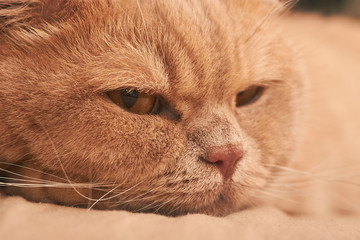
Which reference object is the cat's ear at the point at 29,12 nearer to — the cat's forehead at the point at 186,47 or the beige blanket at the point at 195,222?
the cat's forehead at the point at 186,47

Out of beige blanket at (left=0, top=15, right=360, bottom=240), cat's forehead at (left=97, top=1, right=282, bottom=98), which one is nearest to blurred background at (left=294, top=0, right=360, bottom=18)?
beige blanket at (left=0, top=15, right=360, bottom=240)

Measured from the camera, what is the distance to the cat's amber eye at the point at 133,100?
1077 mm

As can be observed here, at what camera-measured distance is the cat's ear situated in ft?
3.46

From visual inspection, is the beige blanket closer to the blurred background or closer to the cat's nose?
the cat's nose

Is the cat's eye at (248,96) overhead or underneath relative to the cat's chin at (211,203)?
overhead

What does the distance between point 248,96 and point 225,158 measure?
14.6 inches

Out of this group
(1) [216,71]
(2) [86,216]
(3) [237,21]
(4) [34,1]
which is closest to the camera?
(2) [86,216]

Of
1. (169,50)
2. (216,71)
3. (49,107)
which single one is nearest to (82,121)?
(49,107)

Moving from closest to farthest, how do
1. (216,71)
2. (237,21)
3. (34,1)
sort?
(34,1) → (216,71) → (237,21)

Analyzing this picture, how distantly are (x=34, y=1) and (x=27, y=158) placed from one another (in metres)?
0.47

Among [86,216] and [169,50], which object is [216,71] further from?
[86,216]

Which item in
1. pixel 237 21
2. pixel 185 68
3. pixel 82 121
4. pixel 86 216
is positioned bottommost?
pixel 86 216

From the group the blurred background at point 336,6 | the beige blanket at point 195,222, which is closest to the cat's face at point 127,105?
the beige blanket at point 195,222

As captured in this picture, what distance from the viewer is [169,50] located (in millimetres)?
1089
